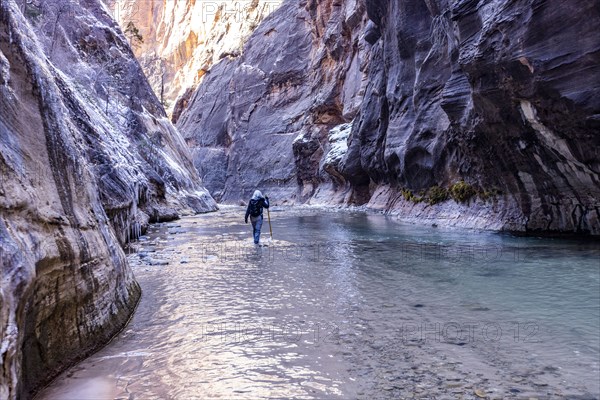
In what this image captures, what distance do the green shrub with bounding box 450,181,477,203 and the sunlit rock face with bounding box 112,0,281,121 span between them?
5329 cm

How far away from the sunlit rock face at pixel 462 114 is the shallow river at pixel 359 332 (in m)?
3.69

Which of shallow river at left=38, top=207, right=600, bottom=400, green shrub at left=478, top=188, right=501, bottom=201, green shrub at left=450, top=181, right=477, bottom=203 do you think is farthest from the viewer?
green shrub at left=450, top=181, right=477, bottom=203

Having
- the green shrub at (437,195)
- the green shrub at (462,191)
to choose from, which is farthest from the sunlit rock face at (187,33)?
the green shrub at (462,191)

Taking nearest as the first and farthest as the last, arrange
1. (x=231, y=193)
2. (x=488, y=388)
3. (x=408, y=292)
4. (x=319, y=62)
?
(x=488, y=388), (x=408, y=292), (x=319, y=62), (x=231, y=193)

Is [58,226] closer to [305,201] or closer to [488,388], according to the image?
[488,388]

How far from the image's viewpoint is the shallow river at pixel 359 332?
3568mm

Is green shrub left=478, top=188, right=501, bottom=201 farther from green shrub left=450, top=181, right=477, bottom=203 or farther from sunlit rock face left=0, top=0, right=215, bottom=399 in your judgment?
sunlit rock face left=0, top=0, right=215, bottom=399

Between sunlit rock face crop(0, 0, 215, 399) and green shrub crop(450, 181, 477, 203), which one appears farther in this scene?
green shrub crop(450, 181, 477, 203)

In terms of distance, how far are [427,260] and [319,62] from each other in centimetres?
4776

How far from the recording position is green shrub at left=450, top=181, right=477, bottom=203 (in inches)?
687

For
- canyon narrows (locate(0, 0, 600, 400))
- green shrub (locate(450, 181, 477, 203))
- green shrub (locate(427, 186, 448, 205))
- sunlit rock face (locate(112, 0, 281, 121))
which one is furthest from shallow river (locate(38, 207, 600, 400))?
sunlit rock face (locate(112, 0, 281, 121))

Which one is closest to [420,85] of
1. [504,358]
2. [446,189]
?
[446,189]

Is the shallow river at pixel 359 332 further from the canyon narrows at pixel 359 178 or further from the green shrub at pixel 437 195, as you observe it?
the green shrub at pixel 437 195

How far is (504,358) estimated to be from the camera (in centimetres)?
400
